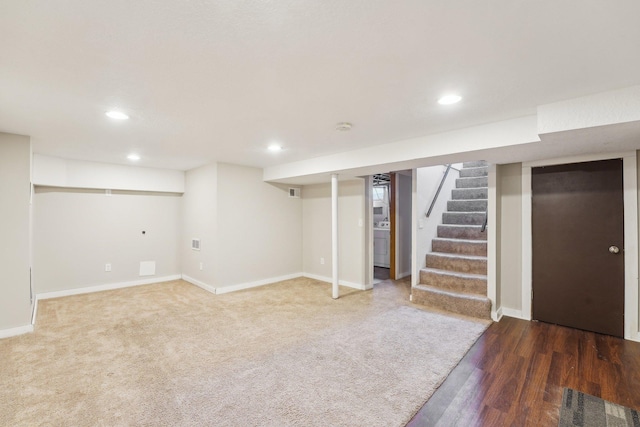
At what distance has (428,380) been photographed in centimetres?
241

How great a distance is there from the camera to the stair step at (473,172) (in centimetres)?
597

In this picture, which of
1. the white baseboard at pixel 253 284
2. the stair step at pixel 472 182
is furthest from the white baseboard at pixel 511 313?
the white baseboard at pixel 253 284

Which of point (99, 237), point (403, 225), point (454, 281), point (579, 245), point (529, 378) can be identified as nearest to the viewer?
point (529, 378)

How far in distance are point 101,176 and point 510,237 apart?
666 cm

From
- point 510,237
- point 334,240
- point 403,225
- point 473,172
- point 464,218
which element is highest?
point 473,172

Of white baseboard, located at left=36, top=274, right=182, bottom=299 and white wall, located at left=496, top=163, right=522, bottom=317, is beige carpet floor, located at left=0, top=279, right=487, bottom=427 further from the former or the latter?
white wall, located at left=496, top=163, right=522, bottom=317

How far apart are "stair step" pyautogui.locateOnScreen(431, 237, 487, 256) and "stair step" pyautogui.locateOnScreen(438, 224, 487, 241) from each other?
16cm

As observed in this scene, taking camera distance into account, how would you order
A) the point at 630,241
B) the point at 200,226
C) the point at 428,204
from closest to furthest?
the point at 630,241
the point at 428,204
the point at 200,226

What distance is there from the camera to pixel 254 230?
557 cm

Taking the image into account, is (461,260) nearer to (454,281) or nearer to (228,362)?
(454,281)

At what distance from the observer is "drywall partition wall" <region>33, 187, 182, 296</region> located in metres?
4.79

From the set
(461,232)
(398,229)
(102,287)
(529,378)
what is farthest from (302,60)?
(102,287)

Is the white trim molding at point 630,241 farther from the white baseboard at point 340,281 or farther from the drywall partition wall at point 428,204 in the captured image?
the white baseboard at point 340,281

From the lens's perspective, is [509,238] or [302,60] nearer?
[302,60]
